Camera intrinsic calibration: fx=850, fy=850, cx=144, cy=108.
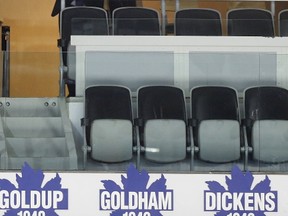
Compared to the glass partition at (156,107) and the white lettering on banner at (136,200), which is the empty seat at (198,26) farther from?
the white lettering on banner at (136,200)

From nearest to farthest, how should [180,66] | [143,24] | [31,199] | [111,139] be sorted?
[31,199] < [111,139] < [180,66] < [143,24]

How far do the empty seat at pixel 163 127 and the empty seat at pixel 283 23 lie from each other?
1.36 m

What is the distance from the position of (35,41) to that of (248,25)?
8.95ft

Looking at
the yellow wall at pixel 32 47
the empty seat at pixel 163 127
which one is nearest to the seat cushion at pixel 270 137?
the empty seat at pixel 163 127

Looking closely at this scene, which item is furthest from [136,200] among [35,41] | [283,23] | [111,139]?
[35,41]

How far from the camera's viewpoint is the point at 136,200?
644cm

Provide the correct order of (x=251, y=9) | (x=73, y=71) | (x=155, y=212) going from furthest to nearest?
1. (x=251, y=9)
2. (x=73, y=71)
3. (x=155, y=212)

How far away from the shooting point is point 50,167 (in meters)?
6.56

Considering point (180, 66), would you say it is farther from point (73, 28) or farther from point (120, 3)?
point (120, 3)

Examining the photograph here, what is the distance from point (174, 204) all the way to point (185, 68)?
1.14 m

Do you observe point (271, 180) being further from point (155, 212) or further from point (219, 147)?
point (155, 212)

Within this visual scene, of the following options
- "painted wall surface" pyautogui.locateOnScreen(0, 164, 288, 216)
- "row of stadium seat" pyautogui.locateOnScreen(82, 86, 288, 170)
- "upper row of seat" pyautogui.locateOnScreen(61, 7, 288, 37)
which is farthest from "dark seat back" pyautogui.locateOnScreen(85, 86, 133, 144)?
"upper row of seat" pyautogui.locateOnScreen(61, 7, 288, 37)

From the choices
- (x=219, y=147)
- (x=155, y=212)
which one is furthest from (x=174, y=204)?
(x=219, y=147)

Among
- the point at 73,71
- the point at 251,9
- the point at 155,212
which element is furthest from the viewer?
the point at 251,9
